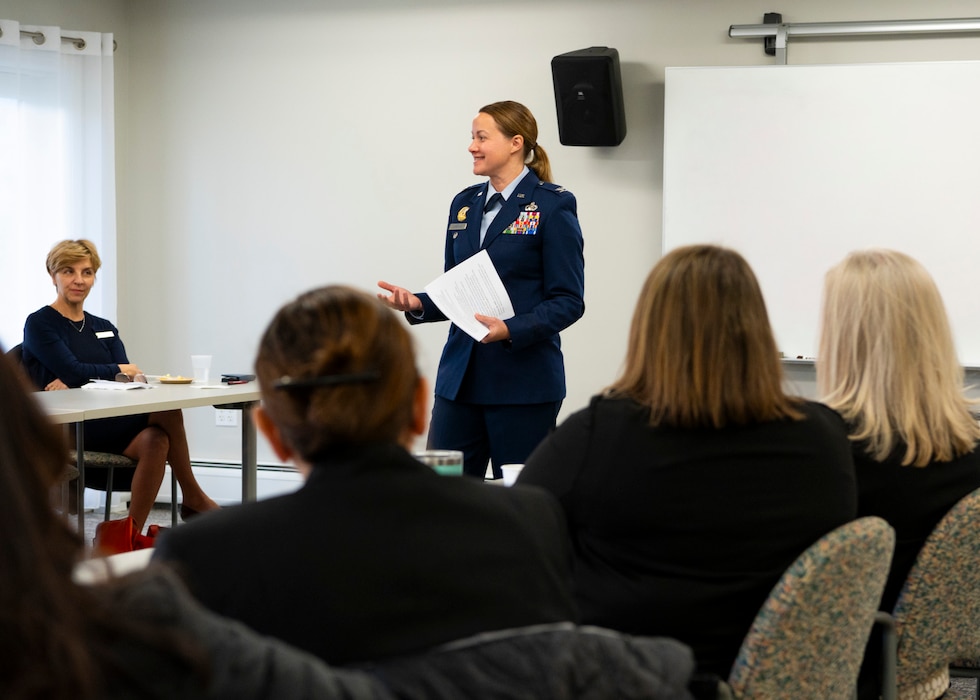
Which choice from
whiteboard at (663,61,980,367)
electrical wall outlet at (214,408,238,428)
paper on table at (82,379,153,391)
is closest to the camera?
paper on table at (82,379,153,391)

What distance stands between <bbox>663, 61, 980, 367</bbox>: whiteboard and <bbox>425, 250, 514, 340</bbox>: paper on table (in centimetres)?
210

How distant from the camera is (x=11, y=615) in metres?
0.65

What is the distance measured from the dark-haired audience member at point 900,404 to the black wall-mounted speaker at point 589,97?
2.84 metres

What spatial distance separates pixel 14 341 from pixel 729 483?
4529mm

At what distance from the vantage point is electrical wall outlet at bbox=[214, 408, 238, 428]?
18.7 ft

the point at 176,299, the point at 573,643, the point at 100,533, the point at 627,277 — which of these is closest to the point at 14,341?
the point at 176,299

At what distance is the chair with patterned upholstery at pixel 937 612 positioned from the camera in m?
1.79

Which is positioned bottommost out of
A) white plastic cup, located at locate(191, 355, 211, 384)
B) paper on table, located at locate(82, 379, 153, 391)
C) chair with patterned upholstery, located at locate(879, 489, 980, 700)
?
chair with patterned upholstery, located at locate(879, 489, 980, 700)

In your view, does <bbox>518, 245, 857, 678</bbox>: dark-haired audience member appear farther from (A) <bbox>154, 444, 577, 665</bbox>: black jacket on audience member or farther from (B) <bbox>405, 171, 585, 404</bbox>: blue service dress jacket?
(B) <bbox>405, 171, 585, 404</bbox>: blue service dress jacket

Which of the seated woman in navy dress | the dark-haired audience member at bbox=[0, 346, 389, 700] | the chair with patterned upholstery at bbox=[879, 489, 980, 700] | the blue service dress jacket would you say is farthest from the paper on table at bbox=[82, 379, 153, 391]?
the dark-haired audience member at bbox=[0, 346, 389, 700]

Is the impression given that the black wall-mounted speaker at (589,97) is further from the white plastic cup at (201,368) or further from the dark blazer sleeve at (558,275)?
the white plastic cup at (201,368)

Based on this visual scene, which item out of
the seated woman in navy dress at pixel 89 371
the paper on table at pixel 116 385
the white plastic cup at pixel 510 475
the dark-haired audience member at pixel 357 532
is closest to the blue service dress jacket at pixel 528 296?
the white plastic cup at pixel 510 475

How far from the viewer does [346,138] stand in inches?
215

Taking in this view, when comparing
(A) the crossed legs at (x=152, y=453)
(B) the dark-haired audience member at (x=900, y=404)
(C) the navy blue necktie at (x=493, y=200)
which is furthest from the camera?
(A) the crossed legs at (x=152, y=453)
